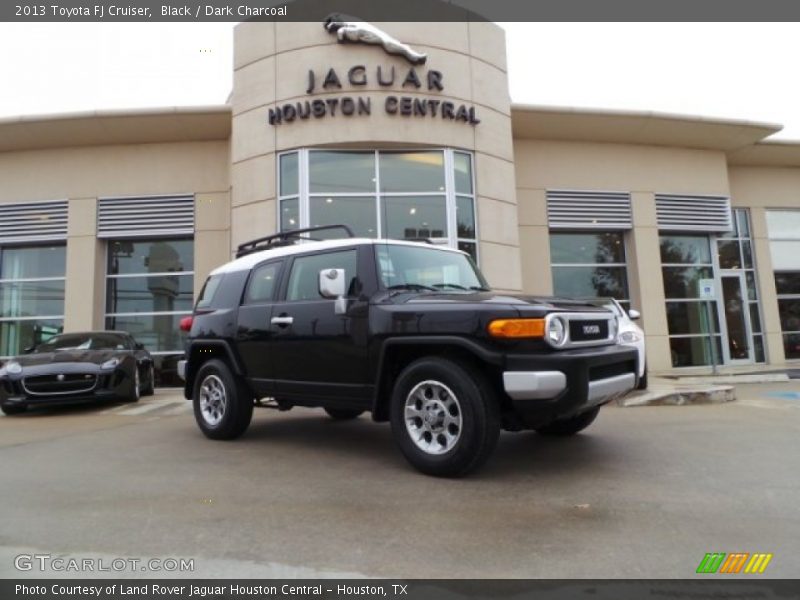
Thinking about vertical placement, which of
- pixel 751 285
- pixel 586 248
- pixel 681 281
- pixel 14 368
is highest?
pixel 586 248

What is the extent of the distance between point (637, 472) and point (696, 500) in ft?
2.19

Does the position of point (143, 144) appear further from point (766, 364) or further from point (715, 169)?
point (766, 364)

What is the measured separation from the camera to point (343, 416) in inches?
266

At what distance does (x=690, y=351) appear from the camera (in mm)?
15086

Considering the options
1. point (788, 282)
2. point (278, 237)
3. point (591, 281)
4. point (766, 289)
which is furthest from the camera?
point (788, 282)

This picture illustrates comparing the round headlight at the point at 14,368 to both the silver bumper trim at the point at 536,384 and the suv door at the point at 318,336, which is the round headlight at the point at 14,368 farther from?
the silver bumper trim at the point at 536,384

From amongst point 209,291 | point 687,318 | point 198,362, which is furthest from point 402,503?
point 687,318

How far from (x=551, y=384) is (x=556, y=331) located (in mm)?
421

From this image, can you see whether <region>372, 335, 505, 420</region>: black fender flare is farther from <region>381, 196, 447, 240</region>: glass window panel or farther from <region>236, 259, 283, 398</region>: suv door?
<region>381, 196, 447, 240</region>: glass window panel

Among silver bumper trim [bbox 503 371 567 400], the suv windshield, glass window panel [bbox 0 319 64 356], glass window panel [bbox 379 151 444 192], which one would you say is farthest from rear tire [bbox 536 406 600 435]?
glass window panel [bbox 0 319 64 356]

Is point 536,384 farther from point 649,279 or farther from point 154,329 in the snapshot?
point 154,329

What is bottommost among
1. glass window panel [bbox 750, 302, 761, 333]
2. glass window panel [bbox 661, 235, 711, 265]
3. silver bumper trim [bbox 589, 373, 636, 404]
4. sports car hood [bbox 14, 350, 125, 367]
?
silver bumper trim [bbox 589, 373, 636, 404]

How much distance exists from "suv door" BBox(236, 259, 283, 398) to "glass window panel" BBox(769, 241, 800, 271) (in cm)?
1727

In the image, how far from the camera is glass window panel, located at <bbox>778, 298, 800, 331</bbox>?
54.1 ft
